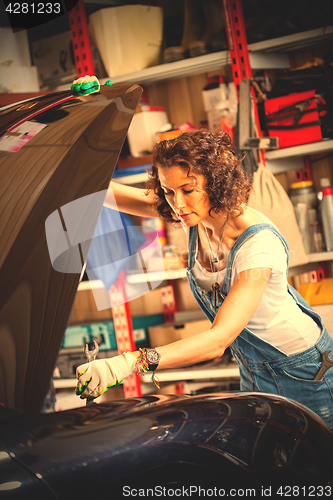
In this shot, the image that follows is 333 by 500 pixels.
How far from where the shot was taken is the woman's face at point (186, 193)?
2.82 ft

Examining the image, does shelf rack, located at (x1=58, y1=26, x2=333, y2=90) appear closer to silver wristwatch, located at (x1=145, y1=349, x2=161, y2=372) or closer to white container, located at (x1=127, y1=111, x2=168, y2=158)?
white container, located at (x1=127, y1=111, x2=168, y2=158)

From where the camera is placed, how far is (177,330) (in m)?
1.94

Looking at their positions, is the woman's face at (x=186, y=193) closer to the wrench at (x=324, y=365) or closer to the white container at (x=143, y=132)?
the wrench at (x=324, y=365)

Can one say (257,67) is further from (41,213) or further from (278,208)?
(41,213)

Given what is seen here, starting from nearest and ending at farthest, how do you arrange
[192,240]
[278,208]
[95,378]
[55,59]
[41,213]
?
1. [41,213]
2. [95,378]
3. [192,240]
4. [278,208]
5. [55,59]

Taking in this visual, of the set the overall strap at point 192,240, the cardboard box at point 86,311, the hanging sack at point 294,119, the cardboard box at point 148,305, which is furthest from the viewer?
the cardboard box at point 148,305

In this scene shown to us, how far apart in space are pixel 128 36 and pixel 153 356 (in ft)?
5.64

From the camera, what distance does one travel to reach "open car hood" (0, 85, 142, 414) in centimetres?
37

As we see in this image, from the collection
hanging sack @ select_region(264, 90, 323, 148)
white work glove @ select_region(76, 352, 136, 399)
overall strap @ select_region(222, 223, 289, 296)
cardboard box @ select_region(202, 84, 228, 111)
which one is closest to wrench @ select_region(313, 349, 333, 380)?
overall strap @ select_region(222, 223, 289, 296)

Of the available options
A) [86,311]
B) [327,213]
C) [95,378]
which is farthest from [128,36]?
[95,378]

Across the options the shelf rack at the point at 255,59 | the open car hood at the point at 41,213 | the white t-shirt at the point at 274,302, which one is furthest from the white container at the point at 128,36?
the open car hood at the point at 41,213

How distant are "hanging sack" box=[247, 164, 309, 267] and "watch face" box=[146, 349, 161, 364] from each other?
1171mm

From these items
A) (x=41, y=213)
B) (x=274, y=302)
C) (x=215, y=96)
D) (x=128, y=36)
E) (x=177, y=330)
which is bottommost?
(x=177, y=330)

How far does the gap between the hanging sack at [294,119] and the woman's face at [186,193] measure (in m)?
1.00
